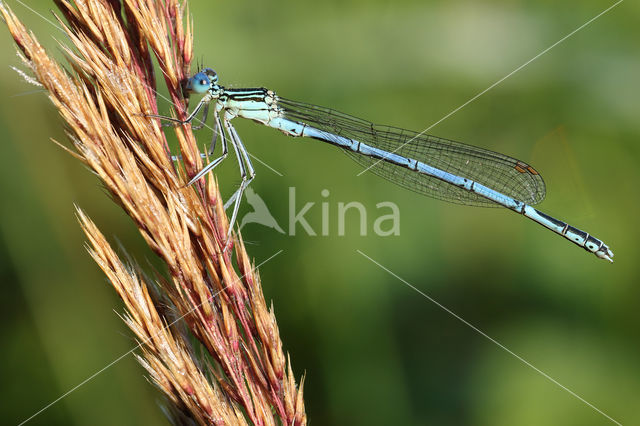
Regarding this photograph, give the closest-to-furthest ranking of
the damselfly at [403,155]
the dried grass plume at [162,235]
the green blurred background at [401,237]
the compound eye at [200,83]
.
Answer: the dried grass plume at [162,235], the compound eye at [200,83], the green blurred background at [401,237], the damselfly at [403,155]

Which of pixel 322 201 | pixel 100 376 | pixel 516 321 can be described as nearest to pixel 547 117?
pixel 516 321

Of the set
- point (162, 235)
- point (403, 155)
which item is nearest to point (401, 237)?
point (403, 155)

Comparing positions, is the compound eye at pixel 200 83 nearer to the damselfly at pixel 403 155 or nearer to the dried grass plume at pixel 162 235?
the damselfly at pixel 403 155

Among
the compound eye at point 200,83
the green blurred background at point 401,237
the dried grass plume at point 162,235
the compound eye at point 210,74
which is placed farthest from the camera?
the compound eye at point 210,74

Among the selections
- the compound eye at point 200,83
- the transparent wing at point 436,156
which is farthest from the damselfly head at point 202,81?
the transparent wing at point 436,156

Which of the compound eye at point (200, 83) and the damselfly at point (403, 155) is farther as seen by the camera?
the damselfly at point (403, 155)

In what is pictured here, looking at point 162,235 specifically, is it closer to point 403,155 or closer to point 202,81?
point 202,81
